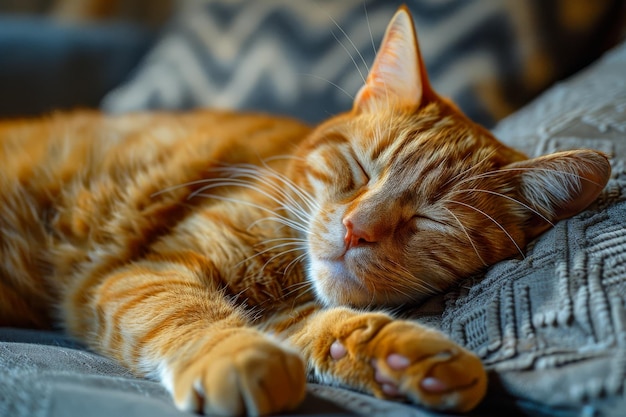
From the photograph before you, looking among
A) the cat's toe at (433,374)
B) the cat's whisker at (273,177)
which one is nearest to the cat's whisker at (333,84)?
the cat's whisker at (273,177)

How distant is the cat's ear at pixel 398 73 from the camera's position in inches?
61.8

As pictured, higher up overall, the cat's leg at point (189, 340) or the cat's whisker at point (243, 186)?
the cat's whisker at point (243, 186)

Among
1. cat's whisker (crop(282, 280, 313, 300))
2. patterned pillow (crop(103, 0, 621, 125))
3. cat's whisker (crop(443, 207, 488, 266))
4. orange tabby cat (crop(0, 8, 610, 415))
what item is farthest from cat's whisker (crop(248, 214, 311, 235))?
patterned pillow (crop(103, 0, 621, 125))

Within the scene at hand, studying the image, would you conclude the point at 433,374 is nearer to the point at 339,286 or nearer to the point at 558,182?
the point at 339,286

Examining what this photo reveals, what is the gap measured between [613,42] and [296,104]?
1237 millimetres

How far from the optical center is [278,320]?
4.88ft

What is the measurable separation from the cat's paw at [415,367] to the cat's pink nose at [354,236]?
0.24m

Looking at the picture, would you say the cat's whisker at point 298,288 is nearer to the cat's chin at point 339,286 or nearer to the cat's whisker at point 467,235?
the cat's chin at point 339,286

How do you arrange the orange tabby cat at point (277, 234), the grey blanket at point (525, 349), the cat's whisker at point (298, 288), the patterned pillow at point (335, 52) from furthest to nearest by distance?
the patterned pillow at point (335, 52)
the cat's whisker at point (298, 288)
the orange tabby cat at point (277, 234)
the grey blanket at point (525, 349)

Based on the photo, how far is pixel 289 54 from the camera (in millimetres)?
2521

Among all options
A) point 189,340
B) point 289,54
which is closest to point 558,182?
point 189,340

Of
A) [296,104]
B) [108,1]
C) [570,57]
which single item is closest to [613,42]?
[570,57]

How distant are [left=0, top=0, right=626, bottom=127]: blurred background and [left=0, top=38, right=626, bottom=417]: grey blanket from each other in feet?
2.55

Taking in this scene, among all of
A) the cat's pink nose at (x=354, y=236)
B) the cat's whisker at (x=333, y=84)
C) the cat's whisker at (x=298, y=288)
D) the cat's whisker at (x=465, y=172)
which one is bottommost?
the cat's whisker at (x=298, y=288)
